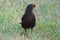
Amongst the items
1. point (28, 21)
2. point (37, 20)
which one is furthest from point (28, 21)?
point (37, 20)

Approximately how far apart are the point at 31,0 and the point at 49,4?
29.8 inches

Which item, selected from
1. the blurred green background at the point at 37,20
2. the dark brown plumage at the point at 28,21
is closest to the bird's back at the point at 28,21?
the dark brown plumage at the point at 28,21

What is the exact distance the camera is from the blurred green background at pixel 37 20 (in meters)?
7.82

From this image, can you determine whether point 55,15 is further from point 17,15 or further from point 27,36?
point 27,36

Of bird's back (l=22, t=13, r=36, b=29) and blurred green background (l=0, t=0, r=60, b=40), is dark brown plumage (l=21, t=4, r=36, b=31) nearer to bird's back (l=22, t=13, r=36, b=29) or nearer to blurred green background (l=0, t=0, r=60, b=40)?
bird's back (l=22, t=13, r=36, b=29)

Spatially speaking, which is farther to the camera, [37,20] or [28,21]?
[37,20]

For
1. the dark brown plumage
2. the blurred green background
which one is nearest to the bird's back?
the dark brown plumage

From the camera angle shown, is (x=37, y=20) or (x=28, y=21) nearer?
(x=28, y=21)

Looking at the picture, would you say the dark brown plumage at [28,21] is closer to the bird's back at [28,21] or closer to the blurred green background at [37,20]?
the bird's back at [28,21]

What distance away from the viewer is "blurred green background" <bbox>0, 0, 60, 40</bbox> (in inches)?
308

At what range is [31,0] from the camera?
1101cm

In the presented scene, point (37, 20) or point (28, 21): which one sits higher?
point (28, 21)

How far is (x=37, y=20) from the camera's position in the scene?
889 centimetres

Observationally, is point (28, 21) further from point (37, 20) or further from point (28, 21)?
point (37, 20)
